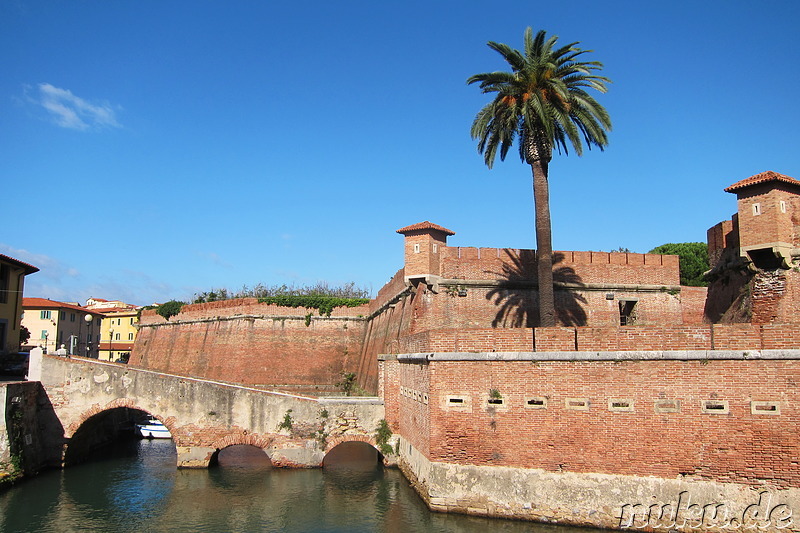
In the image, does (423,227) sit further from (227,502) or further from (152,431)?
(152,431)

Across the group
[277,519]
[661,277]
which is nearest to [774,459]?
[277,519]

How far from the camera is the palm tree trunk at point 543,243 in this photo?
15.5m

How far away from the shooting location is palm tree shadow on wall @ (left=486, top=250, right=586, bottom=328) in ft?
66.6

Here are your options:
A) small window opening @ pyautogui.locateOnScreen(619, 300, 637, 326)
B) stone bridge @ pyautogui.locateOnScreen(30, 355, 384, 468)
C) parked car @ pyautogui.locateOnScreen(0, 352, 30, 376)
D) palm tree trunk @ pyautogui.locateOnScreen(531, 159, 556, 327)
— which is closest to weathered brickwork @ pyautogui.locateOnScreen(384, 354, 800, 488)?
palm tree trunk @ pyautogui.locateOnScreen(531, 159, 556, 327)

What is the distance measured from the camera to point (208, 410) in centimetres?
1777

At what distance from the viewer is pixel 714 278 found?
1805 centimetres

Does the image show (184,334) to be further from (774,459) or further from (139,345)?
(774,459)

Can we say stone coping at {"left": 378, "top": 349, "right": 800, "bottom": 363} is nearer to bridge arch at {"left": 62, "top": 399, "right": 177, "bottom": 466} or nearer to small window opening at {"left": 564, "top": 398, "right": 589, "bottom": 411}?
small window opening at {"left": 564, "top": 398, "right": 589, "bottom": 411}

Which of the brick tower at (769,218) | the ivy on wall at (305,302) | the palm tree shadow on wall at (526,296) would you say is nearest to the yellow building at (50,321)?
the ivy on wall at (305,302)

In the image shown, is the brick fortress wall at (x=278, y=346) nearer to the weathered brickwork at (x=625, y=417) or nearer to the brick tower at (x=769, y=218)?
the weathered brickwork at (x=625, y=417)

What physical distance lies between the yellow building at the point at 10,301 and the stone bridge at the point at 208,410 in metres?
7.97

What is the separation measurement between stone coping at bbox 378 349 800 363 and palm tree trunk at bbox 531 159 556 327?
315cm

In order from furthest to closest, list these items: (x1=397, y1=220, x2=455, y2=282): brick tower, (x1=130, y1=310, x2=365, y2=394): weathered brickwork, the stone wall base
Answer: (x1=130, y1=310, x2=365, y2=394): weathered brickwork, (x1=397, y1=220, x2=455, y2=282): brick tower, the stone wall base

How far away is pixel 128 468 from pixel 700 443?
16900 millimetres
